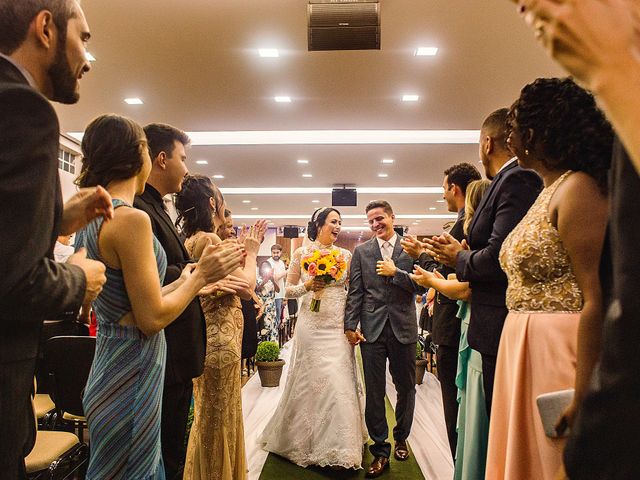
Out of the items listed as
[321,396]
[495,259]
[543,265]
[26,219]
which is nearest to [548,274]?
[543,265]

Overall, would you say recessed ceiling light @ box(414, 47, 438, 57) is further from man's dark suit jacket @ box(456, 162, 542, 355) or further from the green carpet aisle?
the green carpet aisle

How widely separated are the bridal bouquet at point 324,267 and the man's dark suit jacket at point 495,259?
6.15 ft

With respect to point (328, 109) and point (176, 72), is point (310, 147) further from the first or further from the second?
point (176, 72)

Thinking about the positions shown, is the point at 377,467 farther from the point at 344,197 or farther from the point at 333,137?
the point at 344,197

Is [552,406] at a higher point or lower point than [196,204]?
lower

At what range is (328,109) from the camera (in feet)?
23.1

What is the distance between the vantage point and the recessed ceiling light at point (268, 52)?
17.0 feet

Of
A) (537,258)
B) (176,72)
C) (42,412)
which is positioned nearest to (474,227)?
(537,258)

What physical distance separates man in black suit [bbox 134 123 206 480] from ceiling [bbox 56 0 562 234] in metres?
2.74

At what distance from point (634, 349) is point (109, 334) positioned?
4.87 ft

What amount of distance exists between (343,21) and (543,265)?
3.21 metres

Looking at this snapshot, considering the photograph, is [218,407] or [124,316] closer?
[124,316]

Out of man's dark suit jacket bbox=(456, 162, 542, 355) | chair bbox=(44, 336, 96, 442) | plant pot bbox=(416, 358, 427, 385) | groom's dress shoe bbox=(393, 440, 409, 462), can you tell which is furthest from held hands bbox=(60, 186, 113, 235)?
plant pot bbox=(416, 358, 427, 385)

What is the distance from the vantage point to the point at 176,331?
77.7 inches
